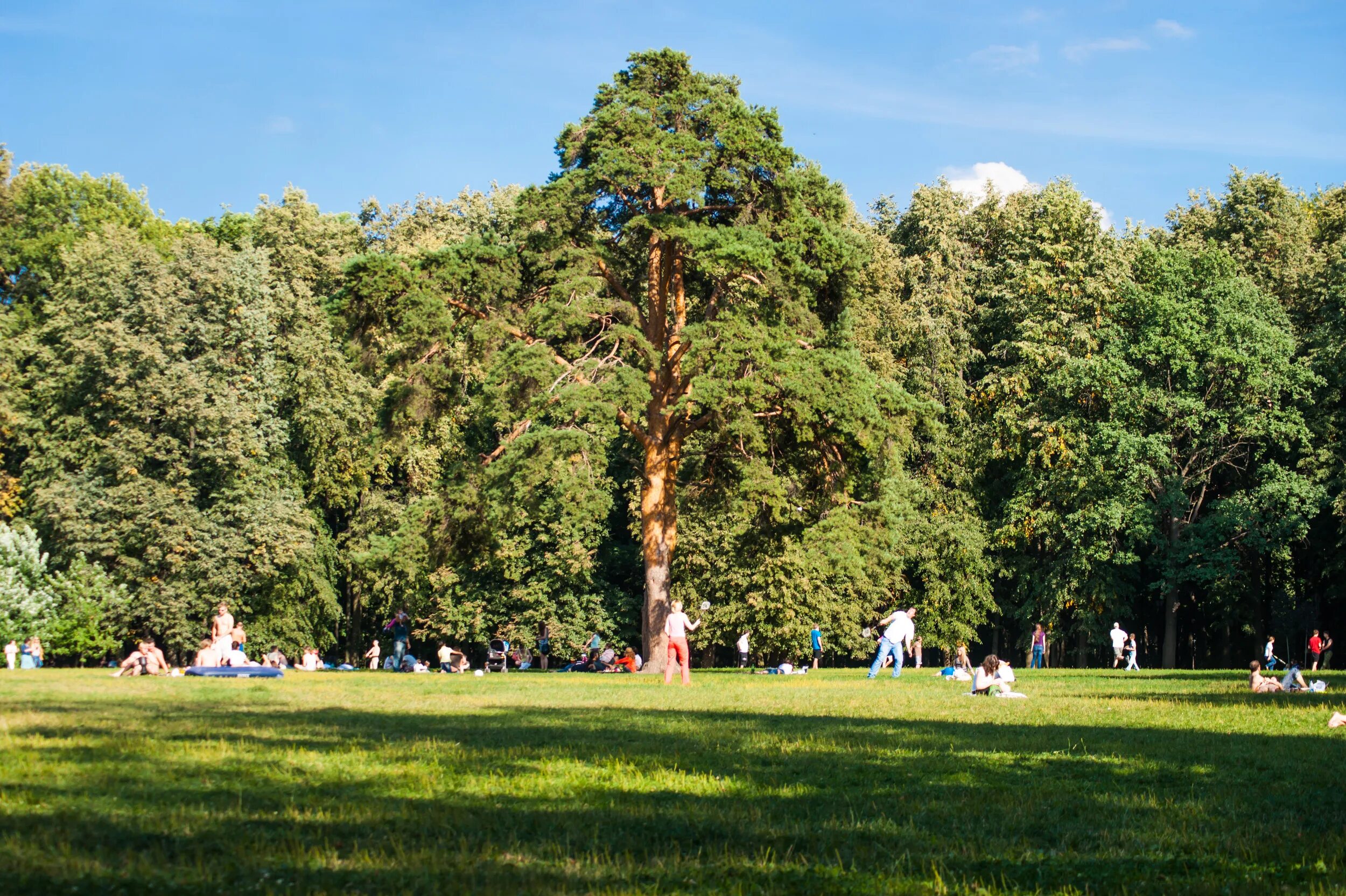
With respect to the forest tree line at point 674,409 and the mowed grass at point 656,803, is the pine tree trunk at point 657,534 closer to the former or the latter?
the forest tree line at point 674,409

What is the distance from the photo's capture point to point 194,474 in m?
52.5

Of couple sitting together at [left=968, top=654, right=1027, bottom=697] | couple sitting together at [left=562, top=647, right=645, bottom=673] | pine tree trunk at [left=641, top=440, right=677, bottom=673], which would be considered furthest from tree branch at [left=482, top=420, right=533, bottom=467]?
couple sitting together at [left=968, top=654, right=1027, bottom=697]

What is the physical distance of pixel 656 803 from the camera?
8922 mm

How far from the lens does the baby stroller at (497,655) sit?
174 feet

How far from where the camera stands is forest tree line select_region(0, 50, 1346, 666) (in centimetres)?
3675

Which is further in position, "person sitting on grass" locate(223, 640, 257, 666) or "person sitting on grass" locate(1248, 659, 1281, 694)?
"person sitting on grass" locate(223, 640, 257, 666)

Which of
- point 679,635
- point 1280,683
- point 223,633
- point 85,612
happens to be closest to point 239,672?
point 223,633

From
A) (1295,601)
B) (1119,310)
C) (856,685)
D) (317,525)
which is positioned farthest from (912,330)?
(856,685)

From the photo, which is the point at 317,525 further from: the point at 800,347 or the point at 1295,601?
the point at 1295,601

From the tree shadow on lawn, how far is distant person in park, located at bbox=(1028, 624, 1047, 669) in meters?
38.2

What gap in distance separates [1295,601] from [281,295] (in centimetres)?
4363

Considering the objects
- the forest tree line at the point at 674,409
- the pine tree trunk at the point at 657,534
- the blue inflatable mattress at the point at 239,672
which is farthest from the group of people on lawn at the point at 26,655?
the pine tree trunk at the point at 657,534

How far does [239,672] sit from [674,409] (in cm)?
1264

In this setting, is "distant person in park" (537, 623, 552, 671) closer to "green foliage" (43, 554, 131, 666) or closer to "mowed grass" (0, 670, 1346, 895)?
"green foliage" (43, 554, 131, 666)
